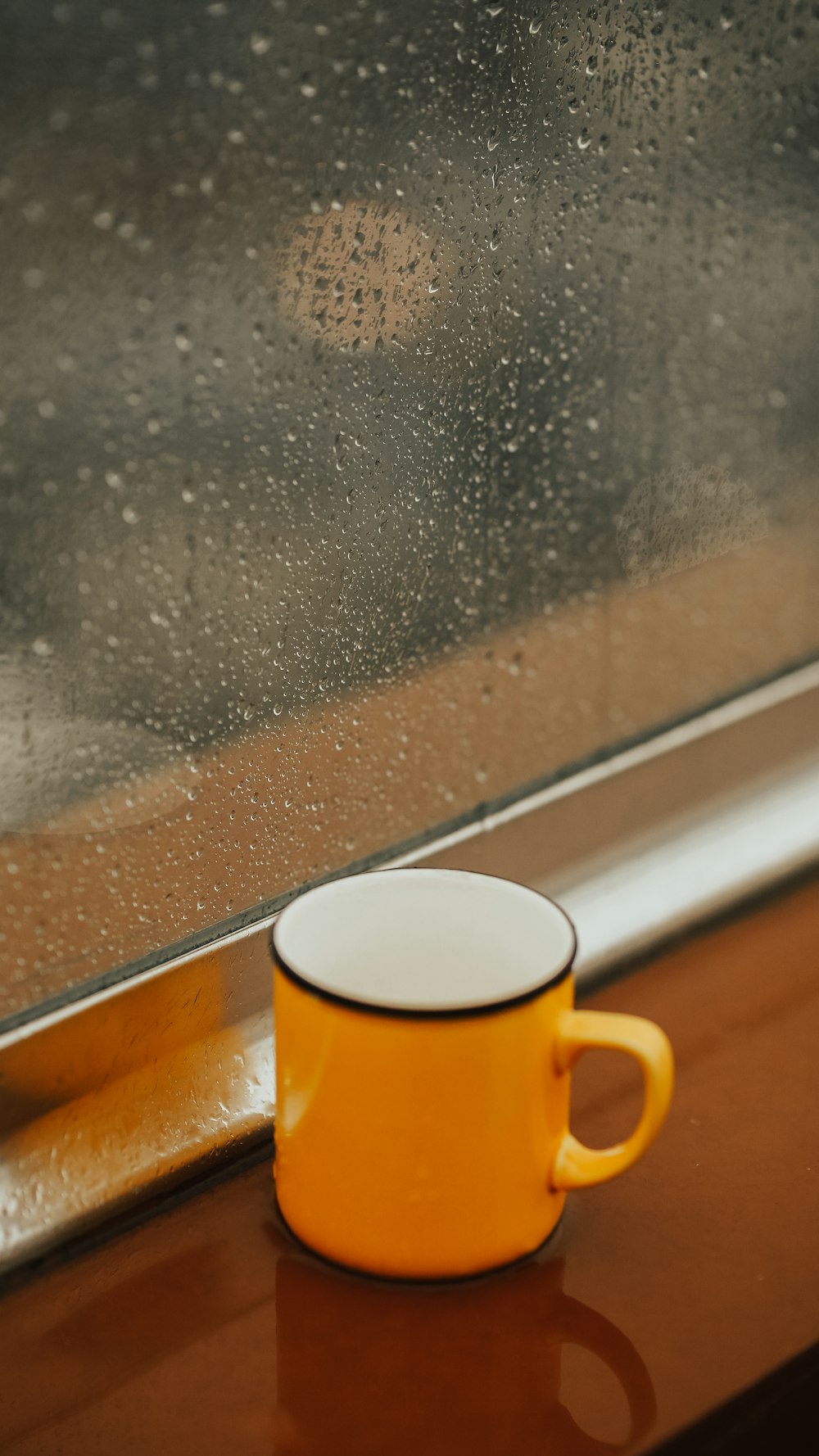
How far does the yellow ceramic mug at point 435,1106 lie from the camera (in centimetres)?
42

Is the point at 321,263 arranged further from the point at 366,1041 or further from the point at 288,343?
the point at 366,1041

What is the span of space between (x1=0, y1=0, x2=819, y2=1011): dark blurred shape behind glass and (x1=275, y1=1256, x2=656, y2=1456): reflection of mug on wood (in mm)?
154

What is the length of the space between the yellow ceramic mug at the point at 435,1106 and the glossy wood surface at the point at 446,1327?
20 millimetres

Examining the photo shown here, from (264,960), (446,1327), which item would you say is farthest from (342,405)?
(446,1327)

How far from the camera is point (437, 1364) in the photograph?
0.42m

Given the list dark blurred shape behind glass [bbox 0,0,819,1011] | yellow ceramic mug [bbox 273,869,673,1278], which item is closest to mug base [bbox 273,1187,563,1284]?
yellow ceramic mug [bbox 273,869,673,1278]

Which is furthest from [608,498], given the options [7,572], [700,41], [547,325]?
[7,572]

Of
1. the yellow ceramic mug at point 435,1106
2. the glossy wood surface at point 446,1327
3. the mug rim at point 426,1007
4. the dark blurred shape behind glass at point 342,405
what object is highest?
the dark blurred shape behind glass at point 342,405

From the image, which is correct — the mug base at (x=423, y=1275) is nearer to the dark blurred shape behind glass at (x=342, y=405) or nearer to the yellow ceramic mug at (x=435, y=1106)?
the yellow ceramic mug at (x=435, y=1106)

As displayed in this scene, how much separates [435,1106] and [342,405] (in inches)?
10.6

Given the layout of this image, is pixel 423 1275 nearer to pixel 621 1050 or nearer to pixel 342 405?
pixel 621 1050

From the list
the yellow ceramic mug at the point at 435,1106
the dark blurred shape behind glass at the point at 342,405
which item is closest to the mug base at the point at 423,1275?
the yellow ceramic mug at the point at 435,1106

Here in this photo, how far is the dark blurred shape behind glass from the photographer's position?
0.45 meters

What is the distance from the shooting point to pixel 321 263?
1.65ft
